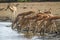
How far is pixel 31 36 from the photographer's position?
78.2 inches

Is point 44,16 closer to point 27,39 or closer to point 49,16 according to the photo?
point 49,16

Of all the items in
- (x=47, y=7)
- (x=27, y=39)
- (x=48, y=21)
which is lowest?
(x=27, y=39)

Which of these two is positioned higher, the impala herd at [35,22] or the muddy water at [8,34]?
the impala herd at [35,22]

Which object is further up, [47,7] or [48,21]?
[47,7]

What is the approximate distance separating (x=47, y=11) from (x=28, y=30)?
265 millimetres

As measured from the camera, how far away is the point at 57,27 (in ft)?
6.50

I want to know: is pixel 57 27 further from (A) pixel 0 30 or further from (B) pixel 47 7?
(A) pixel 0 30

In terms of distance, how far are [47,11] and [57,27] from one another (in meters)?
0.19

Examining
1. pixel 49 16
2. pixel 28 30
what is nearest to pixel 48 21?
pixel 49 16

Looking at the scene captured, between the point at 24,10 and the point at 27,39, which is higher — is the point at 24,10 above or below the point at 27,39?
above

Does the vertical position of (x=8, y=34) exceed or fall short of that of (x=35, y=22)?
it falls short

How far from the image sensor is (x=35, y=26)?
2008mm

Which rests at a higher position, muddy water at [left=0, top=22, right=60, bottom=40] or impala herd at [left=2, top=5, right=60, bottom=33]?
impala herd at [left=2, top=5, right=60, bottom=33]

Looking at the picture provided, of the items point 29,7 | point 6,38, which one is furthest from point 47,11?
point 6,38
